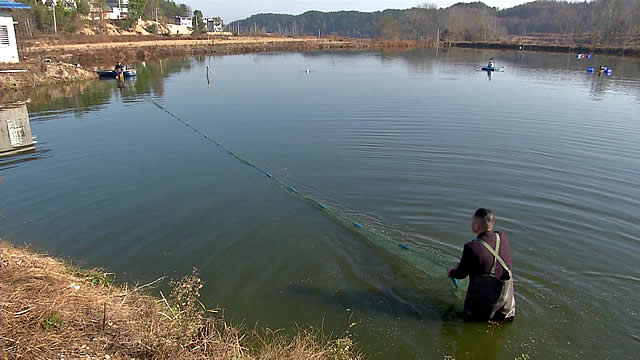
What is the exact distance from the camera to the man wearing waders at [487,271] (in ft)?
18.1

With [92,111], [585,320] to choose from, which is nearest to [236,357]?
[585,320]

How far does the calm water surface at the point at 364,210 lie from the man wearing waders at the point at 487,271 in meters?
0.36

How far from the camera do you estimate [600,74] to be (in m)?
39.4

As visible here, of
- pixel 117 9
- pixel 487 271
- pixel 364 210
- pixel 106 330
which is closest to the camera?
pixel 106 330

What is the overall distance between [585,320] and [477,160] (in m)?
8.40

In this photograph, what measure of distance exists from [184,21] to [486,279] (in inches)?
6123

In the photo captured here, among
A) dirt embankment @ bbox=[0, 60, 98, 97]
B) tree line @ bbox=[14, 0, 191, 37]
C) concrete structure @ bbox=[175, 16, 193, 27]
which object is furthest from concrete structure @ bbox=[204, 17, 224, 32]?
dirt embankment @ bbox=[0, 60, 98, 97]

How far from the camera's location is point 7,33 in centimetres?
3081

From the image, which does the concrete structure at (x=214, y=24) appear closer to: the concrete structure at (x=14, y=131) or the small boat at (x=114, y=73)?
the small boat at (x=114, y=73)

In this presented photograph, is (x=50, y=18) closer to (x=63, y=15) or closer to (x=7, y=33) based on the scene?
(x=63, y=15)

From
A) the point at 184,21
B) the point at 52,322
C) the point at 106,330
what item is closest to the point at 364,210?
the point at 106,330

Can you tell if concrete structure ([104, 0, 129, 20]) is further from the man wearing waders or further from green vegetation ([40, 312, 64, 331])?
the man wearing waders

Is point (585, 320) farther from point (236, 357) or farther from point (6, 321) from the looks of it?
point (6, 321)

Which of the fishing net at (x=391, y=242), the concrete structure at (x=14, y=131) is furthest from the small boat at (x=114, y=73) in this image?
the fishing net at (x=391, y=242)
